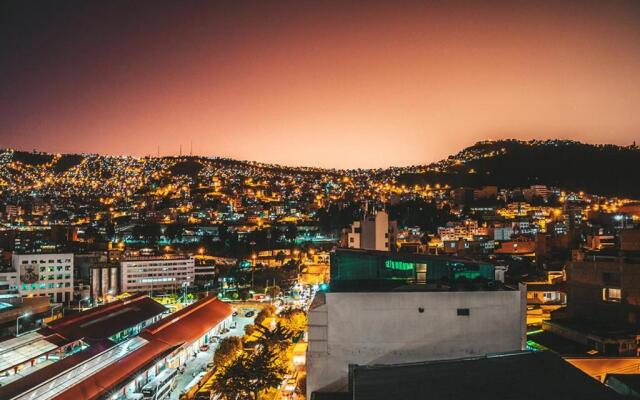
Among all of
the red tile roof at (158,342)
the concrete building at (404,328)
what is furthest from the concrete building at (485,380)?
the red tile roof at (158,342)

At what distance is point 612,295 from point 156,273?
120 feet

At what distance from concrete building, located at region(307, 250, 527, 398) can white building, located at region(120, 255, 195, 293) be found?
35.1 metres

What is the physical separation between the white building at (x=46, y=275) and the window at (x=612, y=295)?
36083 millimetres

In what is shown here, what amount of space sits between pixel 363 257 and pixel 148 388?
31.0 ft

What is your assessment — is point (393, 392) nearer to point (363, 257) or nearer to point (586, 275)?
point (363, 257)

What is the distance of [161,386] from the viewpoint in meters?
17.5

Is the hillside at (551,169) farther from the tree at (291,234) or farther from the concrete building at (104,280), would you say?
the concrete building at (104,280)

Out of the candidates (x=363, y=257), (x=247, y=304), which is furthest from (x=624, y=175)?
(x=363, y=257)

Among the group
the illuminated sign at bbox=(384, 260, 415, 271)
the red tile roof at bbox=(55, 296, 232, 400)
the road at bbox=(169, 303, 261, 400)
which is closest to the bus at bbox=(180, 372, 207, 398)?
the road at bbox=(169, 303, 261, 400)

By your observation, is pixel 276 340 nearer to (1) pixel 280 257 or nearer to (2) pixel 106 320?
(2) pixel 106 320

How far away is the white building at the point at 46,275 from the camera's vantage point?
37469 millimetres

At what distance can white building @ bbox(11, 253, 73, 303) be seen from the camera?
37469 mm

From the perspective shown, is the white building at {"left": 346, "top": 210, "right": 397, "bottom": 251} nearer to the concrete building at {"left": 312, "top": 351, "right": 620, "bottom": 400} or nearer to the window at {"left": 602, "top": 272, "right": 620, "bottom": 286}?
the window at {"left": 602, "top": 272, "right": 620, "bottom": 286}

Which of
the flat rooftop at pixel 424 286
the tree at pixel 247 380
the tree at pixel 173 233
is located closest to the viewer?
the flat rooftop at pixel 424 286
